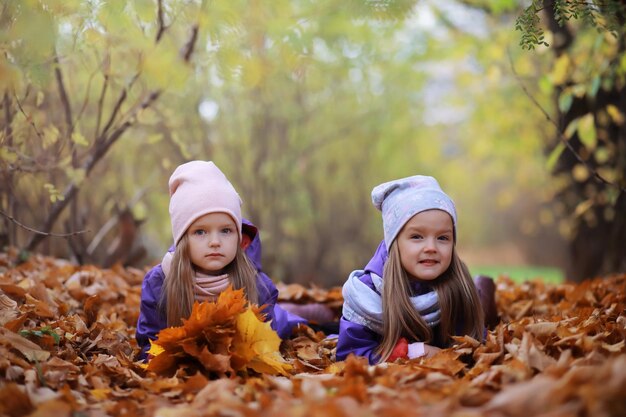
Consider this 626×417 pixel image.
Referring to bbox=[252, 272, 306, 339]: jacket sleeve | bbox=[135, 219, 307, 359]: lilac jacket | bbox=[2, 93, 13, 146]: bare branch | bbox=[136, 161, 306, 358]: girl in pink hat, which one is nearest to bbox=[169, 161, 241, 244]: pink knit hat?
bbox=[136, 161, 306, 358]: girl in pink hat

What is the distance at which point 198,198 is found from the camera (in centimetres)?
317

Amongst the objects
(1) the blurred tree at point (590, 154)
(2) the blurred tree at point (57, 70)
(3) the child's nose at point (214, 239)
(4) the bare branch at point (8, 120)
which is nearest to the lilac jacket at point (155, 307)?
(3) the child's nose at point (214, 239)

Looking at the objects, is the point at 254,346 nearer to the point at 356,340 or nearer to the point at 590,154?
the point at 356,340

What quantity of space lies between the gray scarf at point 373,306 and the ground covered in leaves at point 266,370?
19cm

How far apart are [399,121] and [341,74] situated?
1338 mm

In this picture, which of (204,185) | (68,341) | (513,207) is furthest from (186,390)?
(513,207)

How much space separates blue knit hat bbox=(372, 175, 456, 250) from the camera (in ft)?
9.88

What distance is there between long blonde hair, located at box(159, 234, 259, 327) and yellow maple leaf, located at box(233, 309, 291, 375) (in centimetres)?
38

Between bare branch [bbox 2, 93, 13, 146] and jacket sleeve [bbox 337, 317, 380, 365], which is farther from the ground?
bare branch [bbox 2, 93, 13, 146]

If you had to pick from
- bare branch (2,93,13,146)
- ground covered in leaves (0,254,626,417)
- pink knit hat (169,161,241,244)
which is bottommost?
ground covered in leaves (0,254,626,417)

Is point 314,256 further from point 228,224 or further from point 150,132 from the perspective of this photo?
point 228,224

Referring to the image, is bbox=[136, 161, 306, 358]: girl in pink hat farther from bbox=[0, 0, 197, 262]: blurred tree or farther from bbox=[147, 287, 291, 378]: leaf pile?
bbox=[0, 0, 197, 262]: blurred tree

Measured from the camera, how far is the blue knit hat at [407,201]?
301 cm

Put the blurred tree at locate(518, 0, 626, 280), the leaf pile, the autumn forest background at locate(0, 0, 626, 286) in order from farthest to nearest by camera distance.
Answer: the blurred tree at locate(518, 0, 626, 280), the autumn forest background at locate(0, 0, 626, 286), the leaf pile
